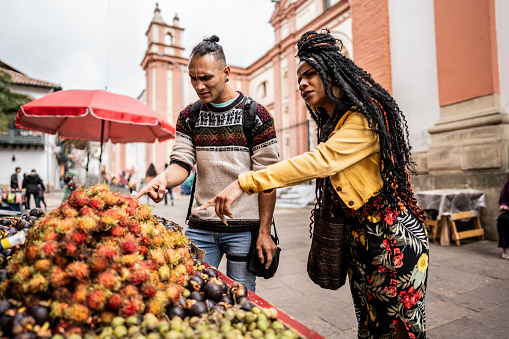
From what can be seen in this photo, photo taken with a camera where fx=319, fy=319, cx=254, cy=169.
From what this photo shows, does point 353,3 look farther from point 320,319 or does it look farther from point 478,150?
point 320,319

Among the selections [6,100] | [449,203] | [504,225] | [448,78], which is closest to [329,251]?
[504,225]

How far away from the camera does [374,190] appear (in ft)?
4.96

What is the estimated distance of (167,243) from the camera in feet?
4.63

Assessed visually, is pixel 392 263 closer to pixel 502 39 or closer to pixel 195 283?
pixel 195 283

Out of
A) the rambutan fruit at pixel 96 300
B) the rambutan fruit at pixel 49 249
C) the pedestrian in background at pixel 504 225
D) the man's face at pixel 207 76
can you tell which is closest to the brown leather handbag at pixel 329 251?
the man's face at pixel 207 76

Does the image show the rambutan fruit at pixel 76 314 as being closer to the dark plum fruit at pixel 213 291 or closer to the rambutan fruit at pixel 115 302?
the rambutan fruit at pixel 115 302

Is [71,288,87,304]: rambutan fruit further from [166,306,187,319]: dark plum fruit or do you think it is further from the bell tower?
the bell tower

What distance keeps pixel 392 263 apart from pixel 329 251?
1.01 ft

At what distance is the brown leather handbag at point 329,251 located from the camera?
1.65 m

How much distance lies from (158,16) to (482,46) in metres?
24.7

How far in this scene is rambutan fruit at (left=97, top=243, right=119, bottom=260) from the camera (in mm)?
1106

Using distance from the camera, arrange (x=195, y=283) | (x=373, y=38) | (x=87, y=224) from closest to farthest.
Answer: (x=87, y=224) → (x=195, y=283) → (x=373, y=38)

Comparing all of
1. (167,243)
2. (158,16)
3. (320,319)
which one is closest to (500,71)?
(320,319)

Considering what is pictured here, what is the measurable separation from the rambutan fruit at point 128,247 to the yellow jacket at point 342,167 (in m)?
0.47
